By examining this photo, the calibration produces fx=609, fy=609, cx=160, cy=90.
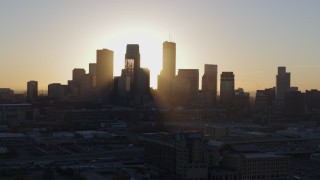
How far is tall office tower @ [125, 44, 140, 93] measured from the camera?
98.0m

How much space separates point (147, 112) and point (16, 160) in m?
40.4

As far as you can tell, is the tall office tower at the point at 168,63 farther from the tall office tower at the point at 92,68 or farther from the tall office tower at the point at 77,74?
the tall office tower at the point at 77,74

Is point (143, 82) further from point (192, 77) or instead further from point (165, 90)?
point (192, 77)

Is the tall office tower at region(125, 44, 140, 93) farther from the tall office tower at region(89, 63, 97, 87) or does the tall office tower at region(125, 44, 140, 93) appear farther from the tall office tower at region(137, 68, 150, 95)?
the tall office tower at region(89, 63, 97, 87)

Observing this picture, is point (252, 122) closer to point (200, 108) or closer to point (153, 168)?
point (200, 108)

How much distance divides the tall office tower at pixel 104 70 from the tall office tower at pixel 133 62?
5.84 metres

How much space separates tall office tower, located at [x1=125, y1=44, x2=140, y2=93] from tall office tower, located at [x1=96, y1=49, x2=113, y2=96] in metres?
5.84

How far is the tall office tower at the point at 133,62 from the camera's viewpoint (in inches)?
3858

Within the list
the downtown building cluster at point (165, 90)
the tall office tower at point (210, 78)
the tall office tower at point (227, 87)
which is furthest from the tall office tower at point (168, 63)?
the tall office tower at point (227, 87)

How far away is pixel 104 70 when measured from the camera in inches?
4158

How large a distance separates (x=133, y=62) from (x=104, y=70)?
896 centimetres

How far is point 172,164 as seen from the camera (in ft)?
113

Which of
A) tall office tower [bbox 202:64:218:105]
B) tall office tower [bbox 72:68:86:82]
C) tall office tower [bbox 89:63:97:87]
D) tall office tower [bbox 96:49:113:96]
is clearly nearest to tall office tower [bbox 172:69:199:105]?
tall office tower [bbox 202:64:218:105]

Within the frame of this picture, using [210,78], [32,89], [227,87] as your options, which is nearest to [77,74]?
[32,89]
